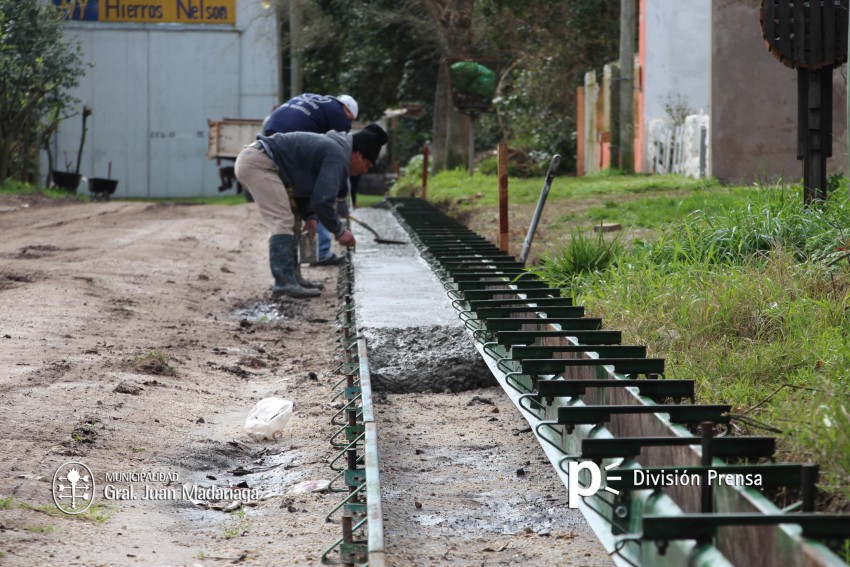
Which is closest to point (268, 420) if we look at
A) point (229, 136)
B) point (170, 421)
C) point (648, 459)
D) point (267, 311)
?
point (170, 421)

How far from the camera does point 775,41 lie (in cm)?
799

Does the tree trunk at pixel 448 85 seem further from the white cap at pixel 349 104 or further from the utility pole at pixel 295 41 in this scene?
the white cap at pixel 349 104

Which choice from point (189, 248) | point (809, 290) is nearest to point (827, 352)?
point (809, 290)

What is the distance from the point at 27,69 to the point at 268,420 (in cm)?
2129

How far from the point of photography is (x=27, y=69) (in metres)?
25.0

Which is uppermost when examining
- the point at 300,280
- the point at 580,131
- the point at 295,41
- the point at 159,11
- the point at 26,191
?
the point at 159,11

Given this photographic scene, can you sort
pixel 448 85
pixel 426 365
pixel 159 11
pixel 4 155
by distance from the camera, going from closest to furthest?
1. pixel 426 365
2. pixel 448 85
3. pixel 4 155
4. pixel 159 11

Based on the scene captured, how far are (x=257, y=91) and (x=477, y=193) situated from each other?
19.3 m

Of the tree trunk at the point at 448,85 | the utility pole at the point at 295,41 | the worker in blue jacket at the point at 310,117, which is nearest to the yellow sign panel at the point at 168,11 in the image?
the utility pole at the point at 295,41

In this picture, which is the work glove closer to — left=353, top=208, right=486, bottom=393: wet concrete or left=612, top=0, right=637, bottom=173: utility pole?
left=353, top=208, right=486, bottom=393: wet concrete

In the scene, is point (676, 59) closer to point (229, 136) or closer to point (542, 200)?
point (229, 136)

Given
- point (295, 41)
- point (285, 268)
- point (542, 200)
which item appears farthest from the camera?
point (295, 41)

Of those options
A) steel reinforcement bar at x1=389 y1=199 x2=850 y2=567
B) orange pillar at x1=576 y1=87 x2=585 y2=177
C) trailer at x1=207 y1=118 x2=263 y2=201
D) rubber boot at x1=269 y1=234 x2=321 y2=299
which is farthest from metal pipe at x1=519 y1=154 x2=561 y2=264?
trailer at x1=207 y1=118 x2=263 y2=201

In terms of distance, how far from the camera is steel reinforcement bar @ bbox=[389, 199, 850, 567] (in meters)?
2.89
